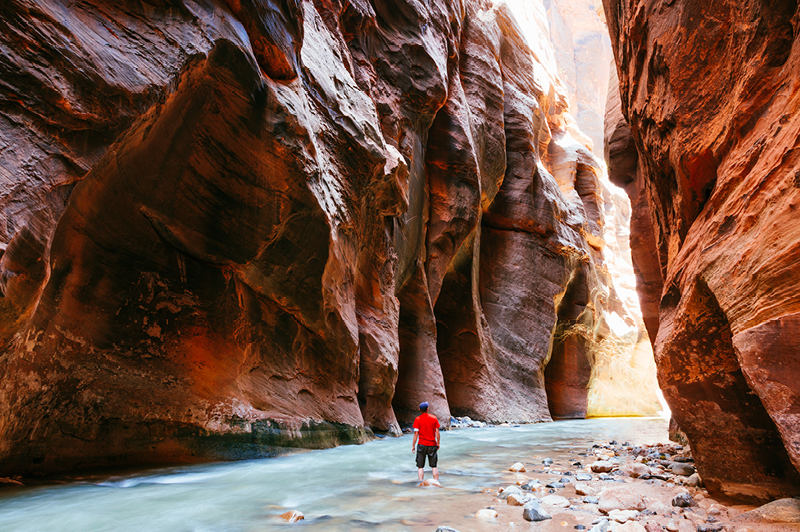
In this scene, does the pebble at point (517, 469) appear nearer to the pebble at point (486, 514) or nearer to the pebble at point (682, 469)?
the pebble at point (682, 469)

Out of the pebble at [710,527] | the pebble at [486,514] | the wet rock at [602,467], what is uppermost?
the wet rock at [602,467]

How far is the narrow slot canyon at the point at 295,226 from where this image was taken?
350 centimetres

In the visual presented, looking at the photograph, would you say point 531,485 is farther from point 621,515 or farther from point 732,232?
point 732,232

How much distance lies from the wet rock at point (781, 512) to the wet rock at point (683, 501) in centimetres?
62

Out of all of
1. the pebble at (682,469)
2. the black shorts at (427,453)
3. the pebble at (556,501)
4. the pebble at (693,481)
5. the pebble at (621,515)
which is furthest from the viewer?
the black shorts at (427,453)

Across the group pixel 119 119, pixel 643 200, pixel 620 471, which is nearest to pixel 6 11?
pixel 119 119

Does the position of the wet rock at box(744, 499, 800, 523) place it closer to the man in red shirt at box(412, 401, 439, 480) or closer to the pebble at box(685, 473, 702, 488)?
the pebble at box(685, 473, 702, 488)

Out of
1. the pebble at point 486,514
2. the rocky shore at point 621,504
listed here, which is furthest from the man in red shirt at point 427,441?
the pebble at point 486,514

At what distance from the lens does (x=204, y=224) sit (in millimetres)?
6777

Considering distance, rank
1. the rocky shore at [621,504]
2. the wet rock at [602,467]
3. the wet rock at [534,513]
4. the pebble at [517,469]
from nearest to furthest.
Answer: the rocky shore at [621,504]
the wet rock at [534,513]
the wet rock at [602,467]
the pebble at [517,469]

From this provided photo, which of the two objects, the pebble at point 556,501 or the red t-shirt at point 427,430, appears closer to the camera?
the pebble at point 556,501

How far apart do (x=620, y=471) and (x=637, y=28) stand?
5.71 m

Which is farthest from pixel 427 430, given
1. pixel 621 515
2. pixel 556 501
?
pixel 621 515

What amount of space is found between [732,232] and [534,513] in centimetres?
256
